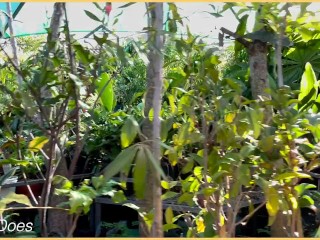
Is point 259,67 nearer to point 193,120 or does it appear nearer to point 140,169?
point 193,120

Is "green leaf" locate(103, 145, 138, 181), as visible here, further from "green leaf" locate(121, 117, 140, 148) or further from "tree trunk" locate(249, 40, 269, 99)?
"tree trunk" locate(249, 40, 269, 99)

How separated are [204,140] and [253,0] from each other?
0.29m

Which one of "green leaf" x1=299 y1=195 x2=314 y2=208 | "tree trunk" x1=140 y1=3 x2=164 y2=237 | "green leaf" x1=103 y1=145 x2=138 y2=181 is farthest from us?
"green leaf" x1=299 y1=195 x2=314 y2=208

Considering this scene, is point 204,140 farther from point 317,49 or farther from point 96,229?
point 317,49

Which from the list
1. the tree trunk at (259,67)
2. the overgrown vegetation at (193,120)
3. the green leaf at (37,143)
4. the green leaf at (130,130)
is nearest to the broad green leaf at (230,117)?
the overgrown vegetation at (193,120)

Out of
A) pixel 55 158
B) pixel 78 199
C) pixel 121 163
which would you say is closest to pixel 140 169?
pixel 121 163

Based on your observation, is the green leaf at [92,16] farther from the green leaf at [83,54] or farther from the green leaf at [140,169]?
the green leaf at [140,169]

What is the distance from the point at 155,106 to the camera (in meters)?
0.90

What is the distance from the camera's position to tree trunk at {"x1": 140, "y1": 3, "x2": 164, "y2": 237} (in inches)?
34.9

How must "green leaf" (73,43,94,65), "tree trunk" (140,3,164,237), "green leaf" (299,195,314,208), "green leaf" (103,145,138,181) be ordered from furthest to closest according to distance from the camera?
1. "green leaf" (299,195,314,208)
2. "green leaf" (73,43,94,65)
3. "tree trunk" (140,3,164,237)
4. "green leaf" (103,145,138,181)

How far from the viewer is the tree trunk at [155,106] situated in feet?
2.91

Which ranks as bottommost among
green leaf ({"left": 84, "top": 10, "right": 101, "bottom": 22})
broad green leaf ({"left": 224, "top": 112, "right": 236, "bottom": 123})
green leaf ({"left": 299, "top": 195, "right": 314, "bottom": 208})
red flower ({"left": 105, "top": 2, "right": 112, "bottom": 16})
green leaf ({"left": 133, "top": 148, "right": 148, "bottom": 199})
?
green leaf ({"left": 299, "top": 195, "right": 314, "bottom": 208})

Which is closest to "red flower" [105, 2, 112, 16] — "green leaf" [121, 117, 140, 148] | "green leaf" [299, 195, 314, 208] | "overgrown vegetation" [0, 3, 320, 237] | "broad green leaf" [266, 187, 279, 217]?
"overgrown vegetation" [0, 3, 320, 237]

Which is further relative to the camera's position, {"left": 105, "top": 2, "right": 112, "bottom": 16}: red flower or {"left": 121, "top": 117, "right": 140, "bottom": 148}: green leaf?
{"left": 105, "top": 2, "right": 112, "bottom": 16}: red flower
